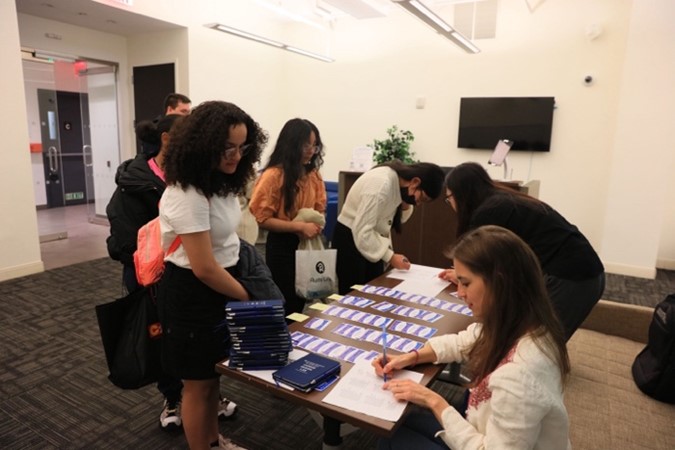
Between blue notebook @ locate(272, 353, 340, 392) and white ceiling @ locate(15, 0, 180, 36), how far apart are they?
491 cm

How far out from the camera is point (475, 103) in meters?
6.05

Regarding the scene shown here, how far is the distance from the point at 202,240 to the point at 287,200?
3.06 feet

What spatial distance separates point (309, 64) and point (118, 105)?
2939mm

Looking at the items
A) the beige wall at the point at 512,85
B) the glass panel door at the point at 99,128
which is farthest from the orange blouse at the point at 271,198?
the glass panel door at the point at 99,128

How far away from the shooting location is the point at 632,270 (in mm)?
5141

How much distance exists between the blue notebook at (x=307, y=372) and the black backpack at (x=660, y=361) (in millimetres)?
1604

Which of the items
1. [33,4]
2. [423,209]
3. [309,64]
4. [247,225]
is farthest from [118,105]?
[423,209]

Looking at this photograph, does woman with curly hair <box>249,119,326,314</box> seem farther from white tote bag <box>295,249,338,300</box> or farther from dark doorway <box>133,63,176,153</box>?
dark doorway <box>133,63,176,153</box>

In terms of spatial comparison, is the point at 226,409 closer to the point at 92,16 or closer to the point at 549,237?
the point at 549,237

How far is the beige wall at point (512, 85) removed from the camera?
193 inches

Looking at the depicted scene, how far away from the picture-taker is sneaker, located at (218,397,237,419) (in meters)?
2.27

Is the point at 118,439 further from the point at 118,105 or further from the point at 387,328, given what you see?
the point at 118,105

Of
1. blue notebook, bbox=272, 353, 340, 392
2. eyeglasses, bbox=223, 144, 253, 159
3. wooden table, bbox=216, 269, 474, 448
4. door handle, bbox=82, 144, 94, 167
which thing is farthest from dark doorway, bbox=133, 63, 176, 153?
blue notebook, bbox=272, 353, 340, 392

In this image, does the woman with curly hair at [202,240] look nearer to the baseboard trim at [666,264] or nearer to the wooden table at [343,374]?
the wooden table at [343,374]
